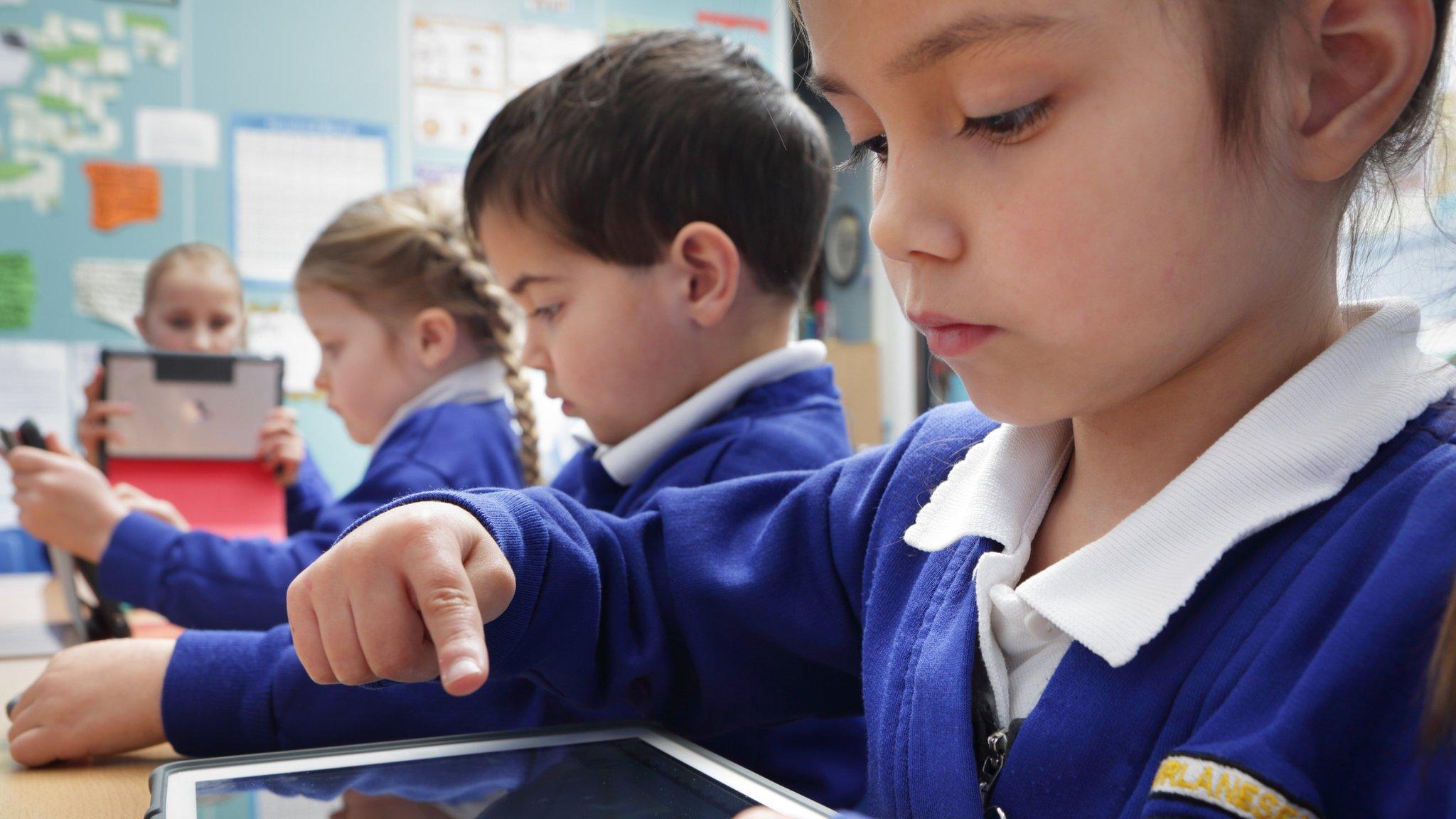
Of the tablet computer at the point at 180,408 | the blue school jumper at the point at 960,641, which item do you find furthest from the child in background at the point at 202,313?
the blue school jumper at the point at 960,641

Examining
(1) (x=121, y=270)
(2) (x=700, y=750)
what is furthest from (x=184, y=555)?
(1) (x=121, y=270)

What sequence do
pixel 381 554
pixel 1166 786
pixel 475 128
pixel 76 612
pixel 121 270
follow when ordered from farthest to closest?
pixel 475 128 < pixel 121 270 < pixel 76 612 < pixel 381 554 < pixel 1166 786

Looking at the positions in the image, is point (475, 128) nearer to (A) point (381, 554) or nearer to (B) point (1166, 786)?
(A) point (381, 554)

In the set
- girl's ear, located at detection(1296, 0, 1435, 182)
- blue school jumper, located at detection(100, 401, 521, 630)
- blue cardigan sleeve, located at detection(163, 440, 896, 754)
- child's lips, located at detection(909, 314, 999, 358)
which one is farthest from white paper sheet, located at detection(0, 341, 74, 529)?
girl's ear, located at detection(1296, 0, 1435, 182)

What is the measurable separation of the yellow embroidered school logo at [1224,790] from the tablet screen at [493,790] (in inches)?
5.3

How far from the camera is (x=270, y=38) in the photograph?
283 centimetres

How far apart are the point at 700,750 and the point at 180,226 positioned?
2661 millimetres

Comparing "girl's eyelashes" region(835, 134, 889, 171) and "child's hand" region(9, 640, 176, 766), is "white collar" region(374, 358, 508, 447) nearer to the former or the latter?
"child's hand" region(9, 640, 176, 766)

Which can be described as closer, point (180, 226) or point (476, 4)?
point (180, 226)

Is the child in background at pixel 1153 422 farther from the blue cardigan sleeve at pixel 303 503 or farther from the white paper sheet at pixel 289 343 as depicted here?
the white paper sheet at pixel 289 343

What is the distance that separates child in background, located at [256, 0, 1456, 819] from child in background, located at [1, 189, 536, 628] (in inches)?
25.9

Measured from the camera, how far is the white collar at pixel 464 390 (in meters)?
1.40

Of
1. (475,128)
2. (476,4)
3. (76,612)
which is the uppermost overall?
(476,4)

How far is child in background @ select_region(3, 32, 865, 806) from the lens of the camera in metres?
0.93
